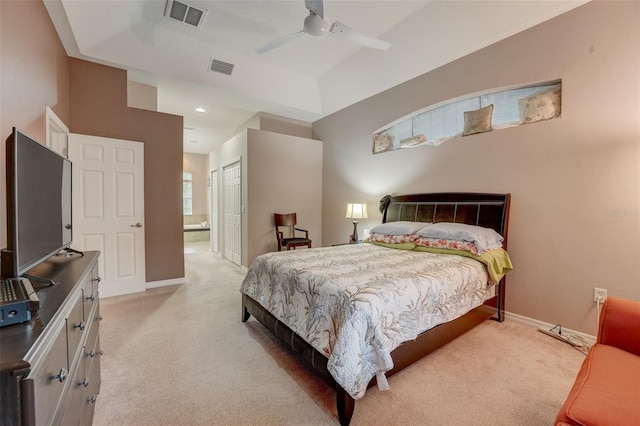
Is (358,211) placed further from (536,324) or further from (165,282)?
(165,282)

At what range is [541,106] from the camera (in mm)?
2730

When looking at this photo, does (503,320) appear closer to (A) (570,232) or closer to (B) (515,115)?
(A) (570,232)

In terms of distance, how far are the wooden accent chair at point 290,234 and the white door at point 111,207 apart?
1.98 meters

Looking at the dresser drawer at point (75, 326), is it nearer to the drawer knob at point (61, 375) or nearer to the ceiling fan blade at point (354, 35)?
the drawer knob at point (61, 375)

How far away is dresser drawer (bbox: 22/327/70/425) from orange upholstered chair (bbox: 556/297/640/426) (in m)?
1.58

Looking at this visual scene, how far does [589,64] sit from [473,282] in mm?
2186

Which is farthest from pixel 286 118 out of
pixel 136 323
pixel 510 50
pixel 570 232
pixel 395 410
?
pixel 395 410

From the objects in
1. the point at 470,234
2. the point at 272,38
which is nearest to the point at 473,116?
the point at 470,234

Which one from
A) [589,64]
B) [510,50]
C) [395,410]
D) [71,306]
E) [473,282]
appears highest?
[510,50]

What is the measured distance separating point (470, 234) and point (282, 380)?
2.12m

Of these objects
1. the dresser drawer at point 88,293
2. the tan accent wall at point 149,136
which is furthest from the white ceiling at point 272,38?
the dresser drawer at point 88,293

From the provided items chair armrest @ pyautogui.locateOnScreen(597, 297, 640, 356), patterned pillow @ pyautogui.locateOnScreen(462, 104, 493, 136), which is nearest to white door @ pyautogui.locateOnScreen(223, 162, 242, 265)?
patterned pillow @ pyautogui.locateOnScreen(462, 104, 493, 136)

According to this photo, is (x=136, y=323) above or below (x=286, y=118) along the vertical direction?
below

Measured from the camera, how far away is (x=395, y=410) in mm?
1631
